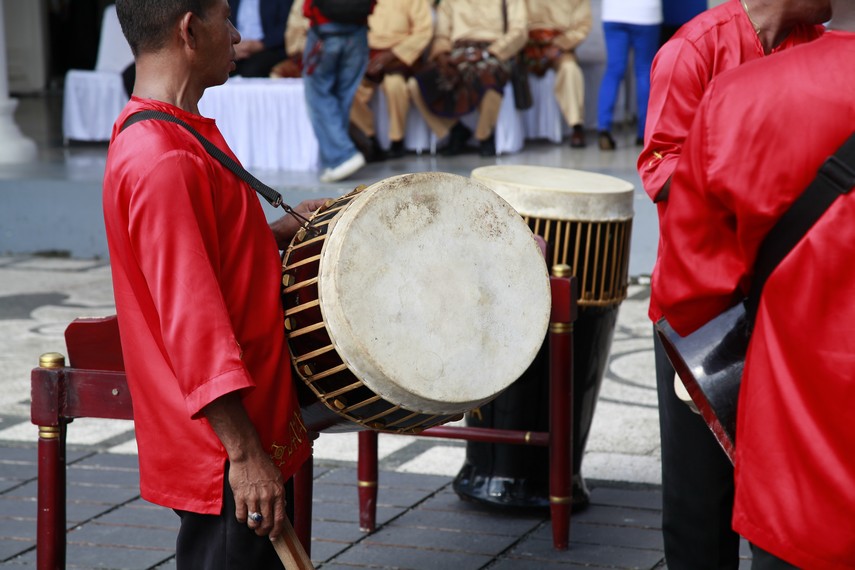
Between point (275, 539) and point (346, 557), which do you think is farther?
point (346, 557)

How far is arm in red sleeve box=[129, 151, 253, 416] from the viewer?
214cm

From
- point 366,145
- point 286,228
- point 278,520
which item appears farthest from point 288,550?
point 366,145

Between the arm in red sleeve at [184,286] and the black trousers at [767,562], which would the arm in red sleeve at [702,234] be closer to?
the black trousers at [767,562]

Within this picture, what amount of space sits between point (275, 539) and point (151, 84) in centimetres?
86

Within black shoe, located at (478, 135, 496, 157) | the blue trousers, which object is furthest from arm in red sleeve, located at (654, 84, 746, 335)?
black shoe, located at (478, 135, 496, 157)

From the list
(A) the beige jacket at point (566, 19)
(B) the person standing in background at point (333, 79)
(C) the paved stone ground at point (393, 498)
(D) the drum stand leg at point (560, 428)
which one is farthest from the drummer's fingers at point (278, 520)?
(A) the beige jacket at point (566, 19)

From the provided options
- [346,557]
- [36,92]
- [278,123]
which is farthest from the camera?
[36,92]

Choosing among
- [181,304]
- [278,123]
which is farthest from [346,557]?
[278,123]

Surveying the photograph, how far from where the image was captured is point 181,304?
84.3 inches

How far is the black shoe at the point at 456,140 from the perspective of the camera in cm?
1011

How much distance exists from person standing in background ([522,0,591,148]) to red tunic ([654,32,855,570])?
849 cm

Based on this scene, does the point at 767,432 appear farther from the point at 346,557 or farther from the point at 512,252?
the point at 346,557

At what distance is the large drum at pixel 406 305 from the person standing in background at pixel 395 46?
725 centimetres

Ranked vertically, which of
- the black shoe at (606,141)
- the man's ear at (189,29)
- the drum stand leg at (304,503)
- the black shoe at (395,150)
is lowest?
the black shoe at (395,150)
